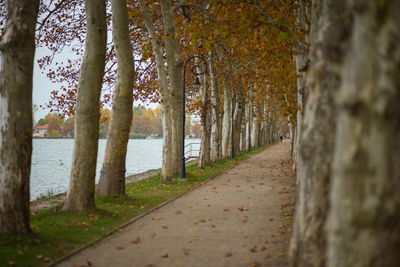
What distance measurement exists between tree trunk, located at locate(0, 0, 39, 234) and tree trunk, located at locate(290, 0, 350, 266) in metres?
4.46

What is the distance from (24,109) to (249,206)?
6243 mm

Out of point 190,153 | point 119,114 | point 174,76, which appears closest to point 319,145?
point 119,114

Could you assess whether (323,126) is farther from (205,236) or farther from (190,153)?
(190,153)

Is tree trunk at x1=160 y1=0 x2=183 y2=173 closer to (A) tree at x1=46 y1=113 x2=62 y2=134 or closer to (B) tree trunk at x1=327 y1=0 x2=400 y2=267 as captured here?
(B) tree trunk at x1=327 y1=0 x2=400 y2=267

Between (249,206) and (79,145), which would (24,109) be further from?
(249,206)

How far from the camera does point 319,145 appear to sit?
4871 millimetres

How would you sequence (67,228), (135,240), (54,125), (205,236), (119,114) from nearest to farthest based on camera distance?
(135,240) → (205,236) → (67,228) → (119,114) → (54,125)

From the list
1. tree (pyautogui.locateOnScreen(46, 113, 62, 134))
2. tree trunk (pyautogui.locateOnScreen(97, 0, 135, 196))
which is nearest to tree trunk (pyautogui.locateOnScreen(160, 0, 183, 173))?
tree trunk (pyautogui.locateOnScreen(97, 0, 135, 196))

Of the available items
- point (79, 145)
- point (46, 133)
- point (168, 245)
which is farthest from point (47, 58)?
point (46, 133)

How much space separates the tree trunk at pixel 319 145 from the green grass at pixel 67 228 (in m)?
3.70

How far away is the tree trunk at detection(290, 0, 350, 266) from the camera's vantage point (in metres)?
4.73

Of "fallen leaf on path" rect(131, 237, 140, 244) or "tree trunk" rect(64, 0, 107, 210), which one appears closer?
"fallen leaf on path" rect(131, 237, 140, 244)

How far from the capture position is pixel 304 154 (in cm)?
502

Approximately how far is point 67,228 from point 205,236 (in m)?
2.68
